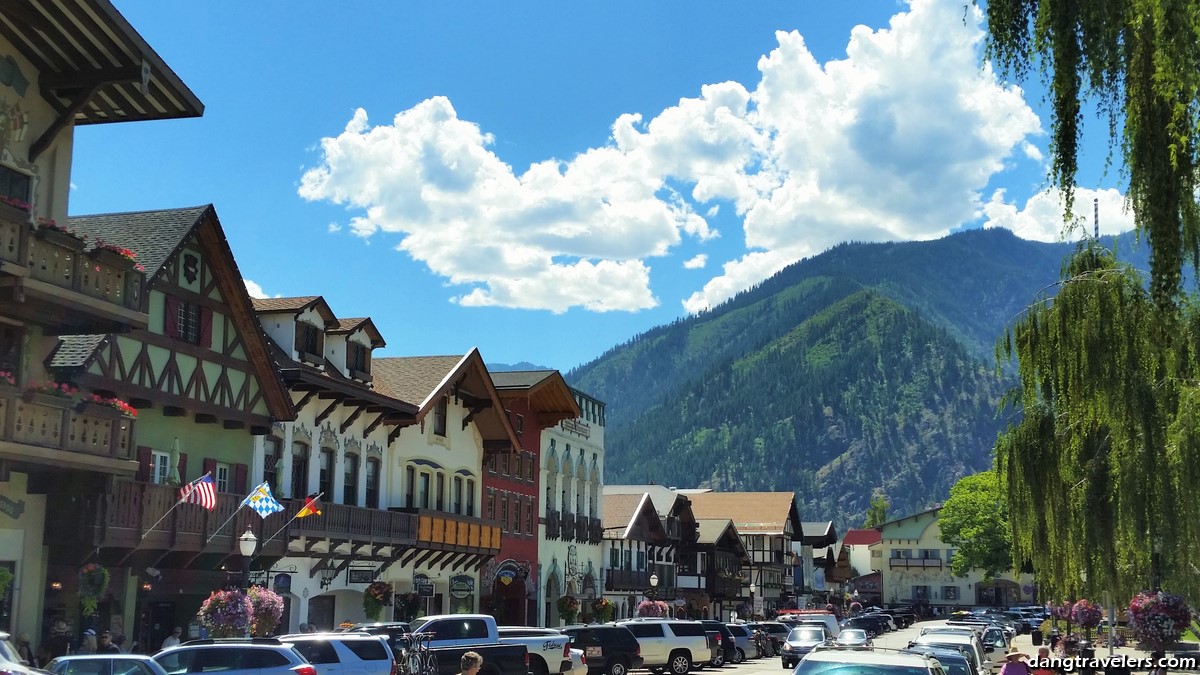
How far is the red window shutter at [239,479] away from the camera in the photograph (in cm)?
3331

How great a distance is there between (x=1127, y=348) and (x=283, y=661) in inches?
619

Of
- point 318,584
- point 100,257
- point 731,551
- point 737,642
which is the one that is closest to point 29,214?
point 100,257

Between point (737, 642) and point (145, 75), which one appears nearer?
point (145, 75)

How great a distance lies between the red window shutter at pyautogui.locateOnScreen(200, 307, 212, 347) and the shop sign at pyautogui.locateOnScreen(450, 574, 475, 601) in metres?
18.9

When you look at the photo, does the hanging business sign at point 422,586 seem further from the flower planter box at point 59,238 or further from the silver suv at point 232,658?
the silver suv at point 232,658

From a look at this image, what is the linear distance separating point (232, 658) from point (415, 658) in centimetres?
796

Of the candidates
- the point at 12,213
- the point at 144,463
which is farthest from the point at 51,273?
the point at 144,463

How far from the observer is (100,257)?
23984mm

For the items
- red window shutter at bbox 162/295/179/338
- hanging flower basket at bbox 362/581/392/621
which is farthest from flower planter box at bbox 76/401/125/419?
hanging flower basket at bbox 362/581/392/621

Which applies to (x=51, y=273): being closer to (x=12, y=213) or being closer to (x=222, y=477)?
(x=12, y=213)

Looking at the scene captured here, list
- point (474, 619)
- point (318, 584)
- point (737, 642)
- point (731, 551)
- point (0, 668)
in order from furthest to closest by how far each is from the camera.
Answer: point (731, 551), point (737, 642), point (318, 584), point (474, 619), point (0, 668)

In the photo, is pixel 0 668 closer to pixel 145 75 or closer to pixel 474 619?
pixel 145 75

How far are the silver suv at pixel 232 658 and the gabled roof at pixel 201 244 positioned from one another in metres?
11.5

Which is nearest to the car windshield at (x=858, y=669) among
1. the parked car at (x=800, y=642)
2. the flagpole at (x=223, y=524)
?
the flagpole at (x=223, y=524)
